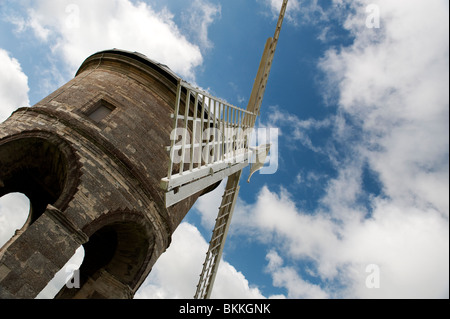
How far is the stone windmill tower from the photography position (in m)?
4.41

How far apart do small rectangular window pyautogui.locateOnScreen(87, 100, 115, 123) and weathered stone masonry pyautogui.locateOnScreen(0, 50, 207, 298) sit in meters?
0.02

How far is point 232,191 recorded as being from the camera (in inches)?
357

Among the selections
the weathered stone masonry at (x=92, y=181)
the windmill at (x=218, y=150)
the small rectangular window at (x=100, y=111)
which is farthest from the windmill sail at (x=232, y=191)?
the small rectangular window at (x=100, y=111)

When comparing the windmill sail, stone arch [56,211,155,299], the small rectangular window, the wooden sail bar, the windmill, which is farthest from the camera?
the windmill sail

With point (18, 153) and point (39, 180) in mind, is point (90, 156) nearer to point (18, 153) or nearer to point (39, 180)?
point (18, 153)

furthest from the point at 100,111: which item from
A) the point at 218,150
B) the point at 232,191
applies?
the point at 232,191

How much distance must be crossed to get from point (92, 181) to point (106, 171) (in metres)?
0.39

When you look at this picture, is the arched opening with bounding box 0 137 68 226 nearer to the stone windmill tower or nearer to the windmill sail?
the stone windmill tower

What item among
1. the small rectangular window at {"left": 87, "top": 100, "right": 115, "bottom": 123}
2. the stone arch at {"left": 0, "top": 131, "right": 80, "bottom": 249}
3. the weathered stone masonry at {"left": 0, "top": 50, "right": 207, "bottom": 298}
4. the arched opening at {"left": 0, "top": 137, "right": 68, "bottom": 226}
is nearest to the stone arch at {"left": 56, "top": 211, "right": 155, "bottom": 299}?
the weathered stone masonry at {"left": 0, "top": 50, "right": 207, "bottom": 298}

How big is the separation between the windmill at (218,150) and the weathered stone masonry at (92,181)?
81cm

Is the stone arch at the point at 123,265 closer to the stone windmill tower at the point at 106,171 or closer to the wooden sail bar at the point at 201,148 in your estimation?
the stone windmill tower at the point at 106,171

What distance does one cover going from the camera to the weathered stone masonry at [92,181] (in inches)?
176

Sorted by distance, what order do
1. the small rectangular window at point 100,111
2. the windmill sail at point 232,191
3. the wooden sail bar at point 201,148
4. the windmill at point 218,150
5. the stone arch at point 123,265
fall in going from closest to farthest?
the wooden sail bar at point 201,148 → the windmill at point 218,150 → the stone arch at point 123,265 → the small rectangular window at point 100,111 → the windmill sail at point 232,191

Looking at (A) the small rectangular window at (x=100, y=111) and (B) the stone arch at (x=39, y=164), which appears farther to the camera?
(A) the small rectangular window at (x=100, y=111)
